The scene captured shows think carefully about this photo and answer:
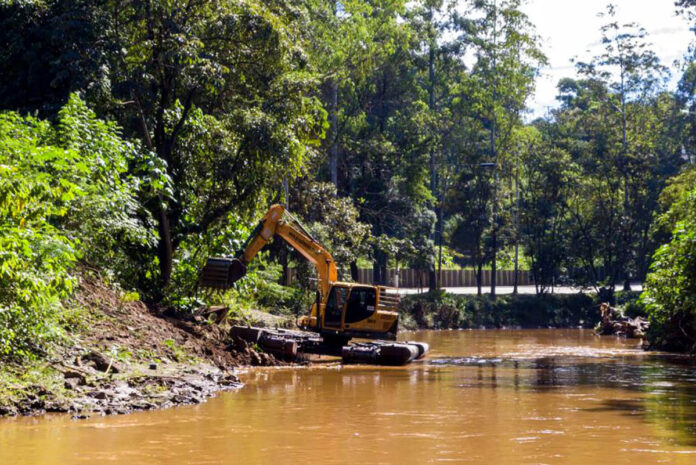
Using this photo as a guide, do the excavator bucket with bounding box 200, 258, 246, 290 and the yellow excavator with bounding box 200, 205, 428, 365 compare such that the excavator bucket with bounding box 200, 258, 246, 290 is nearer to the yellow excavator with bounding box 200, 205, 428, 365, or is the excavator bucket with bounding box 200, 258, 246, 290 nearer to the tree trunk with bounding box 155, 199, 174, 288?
the yellow excavator with bounding box 200, 205, 428, 365

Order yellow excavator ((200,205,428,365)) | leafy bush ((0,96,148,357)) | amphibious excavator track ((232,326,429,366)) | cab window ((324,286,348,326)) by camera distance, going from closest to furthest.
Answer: leafy bush ((0,96,148,357)), amphibious excavator track ((232,326,429,366)), yellow excavator ((200,205,428,365)), cab window ((324,286,348,326))

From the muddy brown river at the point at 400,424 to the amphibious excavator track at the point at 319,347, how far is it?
876 mm

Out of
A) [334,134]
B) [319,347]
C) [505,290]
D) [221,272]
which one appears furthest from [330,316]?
[505,290]

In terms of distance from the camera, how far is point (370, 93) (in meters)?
56.2

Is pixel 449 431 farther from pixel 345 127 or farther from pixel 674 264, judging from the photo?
pixel 345 127

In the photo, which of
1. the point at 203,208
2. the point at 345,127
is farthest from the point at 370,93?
the point at 203,208

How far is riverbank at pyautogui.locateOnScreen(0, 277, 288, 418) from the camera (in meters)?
15.8

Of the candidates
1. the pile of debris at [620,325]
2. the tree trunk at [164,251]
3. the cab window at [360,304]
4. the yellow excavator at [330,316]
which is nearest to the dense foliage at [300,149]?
the tree trunk at [164,251]

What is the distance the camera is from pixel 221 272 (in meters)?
25.6

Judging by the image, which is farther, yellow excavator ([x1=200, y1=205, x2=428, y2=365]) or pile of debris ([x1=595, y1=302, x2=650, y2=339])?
pile of debris ([x1=595, y1=302, x2=650, y2=339])

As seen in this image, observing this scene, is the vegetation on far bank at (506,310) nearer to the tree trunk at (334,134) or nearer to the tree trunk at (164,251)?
the tree trunk at (334,134)

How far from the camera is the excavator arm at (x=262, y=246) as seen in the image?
25656 millimetres

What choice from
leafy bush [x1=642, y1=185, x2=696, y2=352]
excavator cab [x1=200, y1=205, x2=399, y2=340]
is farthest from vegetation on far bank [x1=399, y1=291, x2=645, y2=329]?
excavator cab [x1=200, y1=205, x2=399, y2=340]

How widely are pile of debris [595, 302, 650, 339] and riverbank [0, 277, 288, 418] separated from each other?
2492cm
